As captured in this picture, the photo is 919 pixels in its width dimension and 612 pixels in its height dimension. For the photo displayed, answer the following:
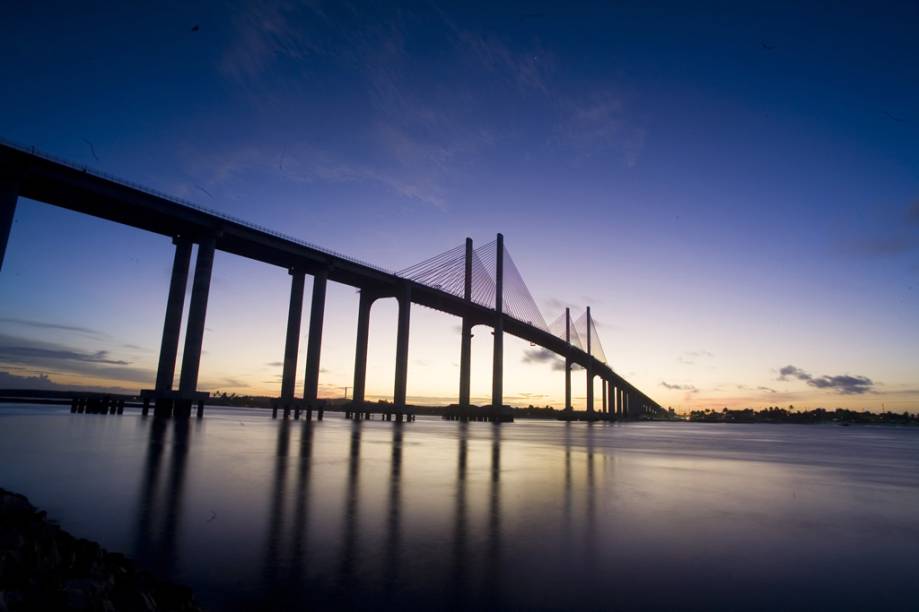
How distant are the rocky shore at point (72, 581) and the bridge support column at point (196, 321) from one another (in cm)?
3880

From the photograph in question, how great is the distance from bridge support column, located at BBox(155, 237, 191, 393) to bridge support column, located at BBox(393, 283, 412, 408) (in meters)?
23.5

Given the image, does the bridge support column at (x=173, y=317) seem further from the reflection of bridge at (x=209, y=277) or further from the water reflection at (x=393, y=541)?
the water reflection at (x=393, y=541)

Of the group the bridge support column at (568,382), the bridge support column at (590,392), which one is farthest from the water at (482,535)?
the bridge support column at (590,392)

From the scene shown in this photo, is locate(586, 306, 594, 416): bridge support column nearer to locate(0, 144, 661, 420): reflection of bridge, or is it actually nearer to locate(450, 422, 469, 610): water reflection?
locate(0, 144, 661, 420): reflection of bridge

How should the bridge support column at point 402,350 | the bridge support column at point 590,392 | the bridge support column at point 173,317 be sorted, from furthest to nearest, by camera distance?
the bridge support column at point 590,392, the bridge support column at point 402,350, the bridge support column at point 173,317

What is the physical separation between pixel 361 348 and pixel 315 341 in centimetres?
987

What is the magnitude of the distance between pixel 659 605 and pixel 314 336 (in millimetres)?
49589

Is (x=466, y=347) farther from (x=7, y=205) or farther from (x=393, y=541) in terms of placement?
(x=393, y=541)

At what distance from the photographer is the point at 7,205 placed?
1227 inches

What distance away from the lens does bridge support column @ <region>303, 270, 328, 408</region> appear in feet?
166

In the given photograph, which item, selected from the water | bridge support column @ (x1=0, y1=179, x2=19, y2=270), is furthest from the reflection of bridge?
the water

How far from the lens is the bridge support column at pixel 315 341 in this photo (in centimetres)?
5047

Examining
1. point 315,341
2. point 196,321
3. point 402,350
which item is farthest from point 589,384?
point 196,321

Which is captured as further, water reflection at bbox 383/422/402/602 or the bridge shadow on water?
water reflection at bbox 383/422/402/602
